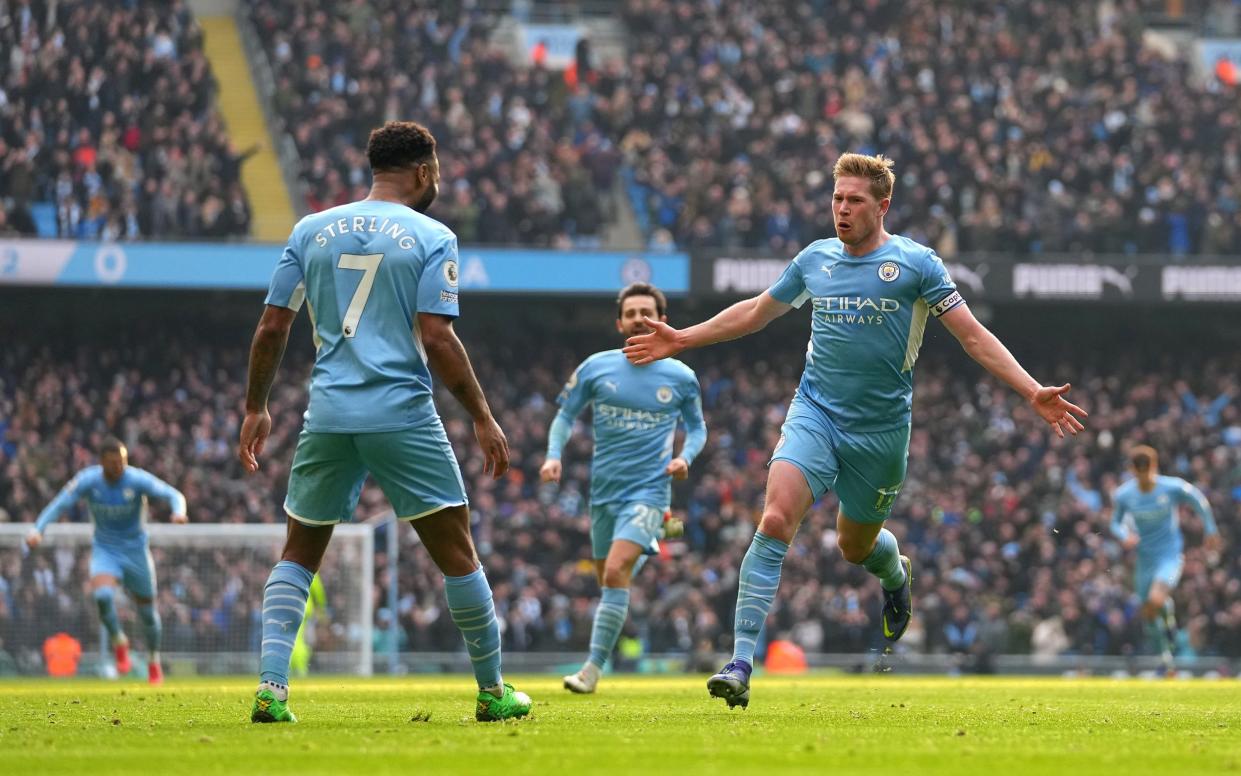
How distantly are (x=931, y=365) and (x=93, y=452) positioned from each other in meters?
15.6

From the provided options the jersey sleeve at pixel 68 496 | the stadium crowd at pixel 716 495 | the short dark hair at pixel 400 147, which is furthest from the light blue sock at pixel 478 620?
the stadium crowd at pixel 716 495

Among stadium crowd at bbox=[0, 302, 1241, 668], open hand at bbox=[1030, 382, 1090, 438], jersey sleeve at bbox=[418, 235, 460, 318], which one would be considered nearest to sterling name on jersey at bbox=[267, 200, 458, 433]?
jersey sleeve at bbox=[418, 235, 460, 318]

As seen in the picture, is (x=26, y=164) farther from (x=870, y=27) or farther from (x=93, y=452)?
(x=870, y=27)

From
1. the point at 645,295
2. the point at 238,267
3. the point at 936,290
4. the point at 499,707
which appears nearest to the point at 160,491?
the point at 645,295

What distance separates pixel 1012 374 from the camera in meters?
9.80

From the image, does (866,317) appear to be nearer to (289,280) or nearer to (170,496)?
(289,280)

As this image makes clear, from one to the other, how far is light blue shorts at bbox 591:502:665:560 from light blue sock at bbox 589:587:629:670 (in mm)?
419

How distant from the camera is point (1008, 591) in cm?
3009

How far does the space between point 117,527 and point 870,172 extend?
10.9m

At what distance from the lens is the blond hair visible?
10.4 meters

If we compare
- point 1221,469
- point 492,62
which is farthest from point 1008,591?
point 492,62

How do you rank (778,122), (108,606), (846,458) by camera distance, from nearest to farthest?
(846,458) < (108,606) < (778,122)

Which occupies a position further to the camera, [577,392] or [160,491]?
[160,491]

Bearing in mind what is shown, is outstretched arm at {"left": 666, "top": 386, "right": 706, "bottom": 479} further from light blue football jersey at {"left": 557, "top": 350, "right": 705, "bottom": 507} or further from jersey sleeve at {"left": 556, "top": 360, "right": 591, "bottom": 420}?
jersey sleeve at {"left": 556, "top": 360, "right": 591, "bottom": 420}
